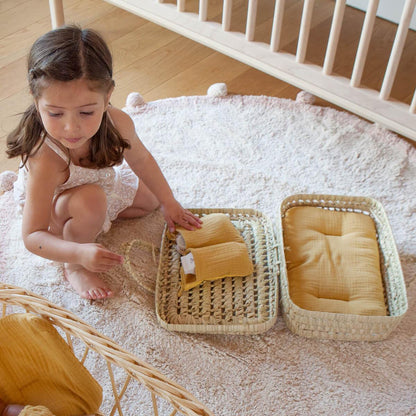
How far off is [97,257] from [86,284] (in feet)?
0.60

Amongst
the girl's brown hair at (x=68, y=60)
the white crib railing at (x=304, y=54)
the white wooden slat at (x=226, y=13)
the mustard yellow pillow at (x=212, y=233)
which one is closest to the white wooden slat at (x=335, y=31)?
the white crib railing at (x=304, y=54)

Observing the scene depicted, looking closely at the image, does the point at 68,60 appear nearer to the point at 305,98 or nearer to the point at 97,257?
the point at 97,257

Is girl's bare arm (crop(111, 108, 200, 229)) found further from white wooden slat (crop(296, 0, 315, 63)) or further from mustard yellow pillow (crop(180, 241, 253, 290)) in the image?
white wooden slat (crop(296, 0, 315, 63))

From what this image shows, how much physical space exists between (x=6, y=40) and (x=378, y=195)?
1.28 meters

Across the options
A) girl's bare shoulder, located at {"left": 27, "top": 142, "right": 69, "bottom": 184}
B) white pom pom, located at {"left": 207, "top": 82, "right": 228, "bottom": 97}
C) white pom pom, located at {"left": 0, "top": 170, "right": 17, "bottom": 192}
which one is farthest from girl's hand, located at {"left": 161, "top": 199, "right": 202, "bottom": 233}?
white pom pom, located at {"left": 207, "top": 82, "right": 228, "bottom": 97}

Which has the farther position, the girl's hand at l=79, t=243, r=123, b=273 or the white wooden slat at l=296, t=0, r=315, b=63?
the white wooden slat at l=296, t=0, r=315, b=63

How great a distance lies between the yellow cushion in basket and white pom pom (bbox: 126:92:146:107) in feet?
1.95

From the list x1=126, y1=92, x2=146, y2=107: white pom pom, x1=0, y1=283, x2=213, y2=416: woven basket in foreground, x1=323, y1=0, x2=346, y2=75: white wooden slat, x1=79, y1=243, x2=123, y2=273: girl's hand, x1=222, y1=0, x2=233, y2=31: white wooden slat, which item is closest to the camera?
x1=0, y1=283, x2=213, y2=416: woven basket in foreground

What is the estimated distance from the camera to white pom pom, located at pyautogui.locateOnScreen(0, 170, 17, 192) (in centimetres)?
140

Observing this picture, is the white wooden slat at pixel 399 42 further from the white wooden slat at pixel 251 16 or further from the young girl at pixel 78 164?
the young girl at pixel 78 164

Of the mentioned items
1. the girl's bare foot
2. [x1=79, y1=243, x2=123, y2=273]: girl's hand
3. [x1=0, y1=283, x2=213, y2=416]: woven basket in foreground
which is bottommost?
the girl's bare foot

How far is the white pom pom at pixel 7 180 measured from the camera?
4.58 feet

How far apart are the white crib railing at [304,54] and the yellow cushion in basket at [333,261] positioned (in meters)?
0.27

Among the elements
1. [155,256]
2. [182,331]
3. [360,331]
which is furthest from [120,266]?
[360,331]
